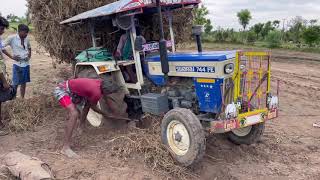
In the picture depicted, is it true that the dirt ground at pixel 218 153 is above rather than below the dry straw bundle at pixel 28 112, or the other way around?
below

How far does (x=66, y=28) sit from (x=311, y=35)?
1610 cm

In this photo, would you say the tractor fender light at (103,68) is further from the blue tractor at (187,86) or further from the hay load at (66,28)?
the hay load at (66,28)

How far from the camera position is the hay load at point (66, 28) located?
862cm

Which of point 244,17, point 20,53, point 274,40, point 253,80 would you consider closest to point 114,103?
point 253,80

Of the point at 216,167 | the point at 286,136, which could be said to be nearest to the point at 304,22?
the point at 286,136

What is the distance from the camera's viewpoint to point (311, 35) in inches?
856

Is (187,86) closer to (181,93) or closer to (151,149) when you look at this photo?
(181,93)

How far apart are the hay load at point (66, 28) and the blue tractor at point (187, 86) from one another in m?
1.21

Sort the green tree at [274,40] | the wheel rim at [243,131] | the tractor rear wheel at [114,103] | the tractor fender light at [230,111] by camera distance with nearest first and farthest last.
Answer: the tractor fender light at [230,111] < the wheel rim at [243,131] < the tractor rear wheel at [114,103] < the green tree at [274,40]

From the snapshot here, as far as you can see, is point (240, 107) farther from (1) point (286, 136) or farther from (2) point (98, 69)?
(2) point (98, 69)

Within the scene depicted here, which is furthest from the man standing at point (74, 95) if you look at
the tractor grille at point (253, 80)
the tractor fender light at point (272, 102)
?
the tractor fender light at point (272, 102)

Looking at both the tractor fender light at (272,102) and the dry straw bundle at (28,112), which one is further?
the dry straw bundle at (28,112)

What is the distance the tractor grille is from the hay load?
279 centimetres

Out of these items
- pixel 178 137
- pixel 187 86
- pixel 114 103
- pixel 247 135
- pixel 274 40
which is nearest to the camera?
pixel 178 137
